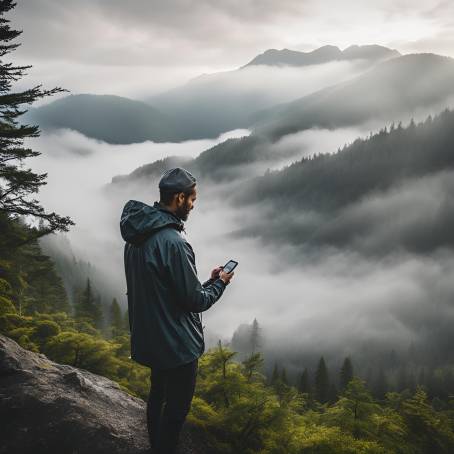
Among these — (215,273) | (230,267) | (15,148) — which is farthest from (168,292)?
(15,148)

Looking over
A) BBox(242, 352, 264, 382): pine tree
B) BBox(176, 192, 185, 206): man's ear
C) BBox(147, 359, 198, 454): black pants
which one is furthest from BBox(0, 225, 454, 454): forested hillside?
BBox(176, 192, 185, 206): man's ear

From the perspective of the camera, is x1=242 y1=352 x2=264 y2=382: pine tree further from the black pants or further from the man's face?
the man's face

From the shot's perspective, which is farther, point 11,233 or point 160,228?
point 11,233

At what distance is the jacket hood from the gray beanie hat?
0.89 ft

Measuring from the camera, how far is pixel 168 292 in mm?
4172

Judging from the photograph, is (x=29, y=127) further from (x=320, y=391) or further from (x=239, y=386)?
(x=320, y=391)

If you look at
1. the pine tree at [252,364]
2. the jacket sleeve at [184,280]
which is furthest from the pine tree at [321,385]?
the jacket sleeve at [184,280]

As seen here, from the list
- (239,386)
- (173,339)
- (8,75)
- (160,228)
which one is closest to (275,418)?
(239,386)

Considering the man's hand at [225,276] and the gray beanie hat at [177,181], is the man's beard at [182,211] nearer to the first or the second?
the gray beanie hat at [177,181]

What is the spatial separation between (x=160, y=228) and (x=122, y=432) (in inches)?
140

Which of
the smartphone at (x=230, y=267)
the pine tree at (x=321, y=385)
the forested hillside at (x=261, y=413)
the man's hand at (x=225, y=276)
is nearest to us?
the man's hand at (x=225, y=276)

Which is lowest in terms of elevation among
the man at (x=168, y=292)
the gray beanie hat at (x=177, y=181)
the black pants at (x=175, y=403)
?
the black pants at (x=175, y=403)

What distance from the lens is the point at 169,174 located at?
173 inches

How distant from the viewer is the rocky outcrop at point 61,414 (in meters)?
5.12
